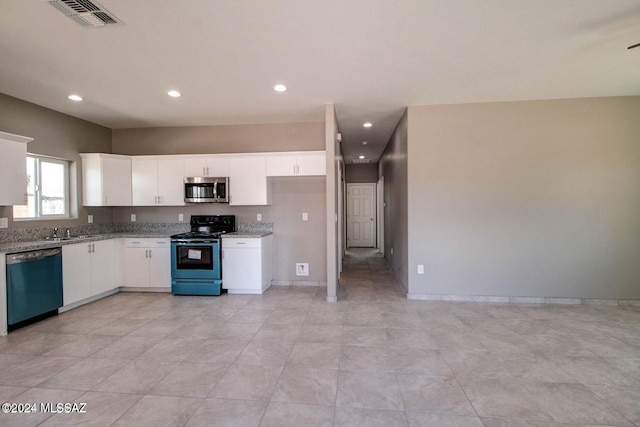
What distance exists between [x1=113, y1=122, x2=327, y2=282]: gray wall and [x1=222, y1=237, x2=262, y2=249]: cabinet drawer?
1.91 feet

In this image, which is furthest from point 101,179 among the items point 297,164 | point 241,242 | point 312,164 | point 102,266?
point 312,164

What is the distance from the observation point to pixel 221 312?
3.56 m

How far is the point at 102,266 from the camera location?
13.3 ft

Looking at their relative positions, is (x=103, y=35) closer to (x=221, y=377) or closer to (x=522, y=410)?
(x=221, y=377)

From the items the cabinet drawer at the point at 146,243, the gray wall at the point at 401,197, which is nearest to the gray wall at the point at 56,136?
the cabinet drawer at the point at 146,243

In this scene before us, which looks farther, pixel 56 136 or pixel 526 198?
pixel 56 136

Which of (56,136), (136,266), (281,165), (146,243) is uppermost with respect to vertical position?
(56,136)

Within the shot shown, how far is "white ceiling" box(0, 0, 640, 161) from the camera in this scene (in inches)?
81.0

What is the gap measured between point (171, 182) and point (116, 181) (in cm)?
79

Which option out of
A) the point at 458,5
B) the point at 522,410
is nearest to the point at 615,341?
the point at 522,410

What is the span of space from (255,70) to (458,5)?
1.81m

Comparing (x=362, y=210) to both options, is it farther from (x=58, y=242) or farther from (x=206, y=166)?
(x=58, y=242)

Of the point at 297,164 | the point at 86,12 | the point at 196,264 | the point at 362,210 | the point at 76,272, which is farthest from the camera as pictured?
the point at 362,210

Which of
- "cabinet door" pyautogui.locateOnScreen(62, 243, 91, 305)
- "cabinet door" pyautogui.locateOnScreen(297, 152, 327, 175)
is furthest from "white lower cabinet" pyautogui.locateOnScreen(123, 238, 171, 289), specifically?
"cabinet door" pyautogui.locateOnScreen(297, 152, 327, 175)
